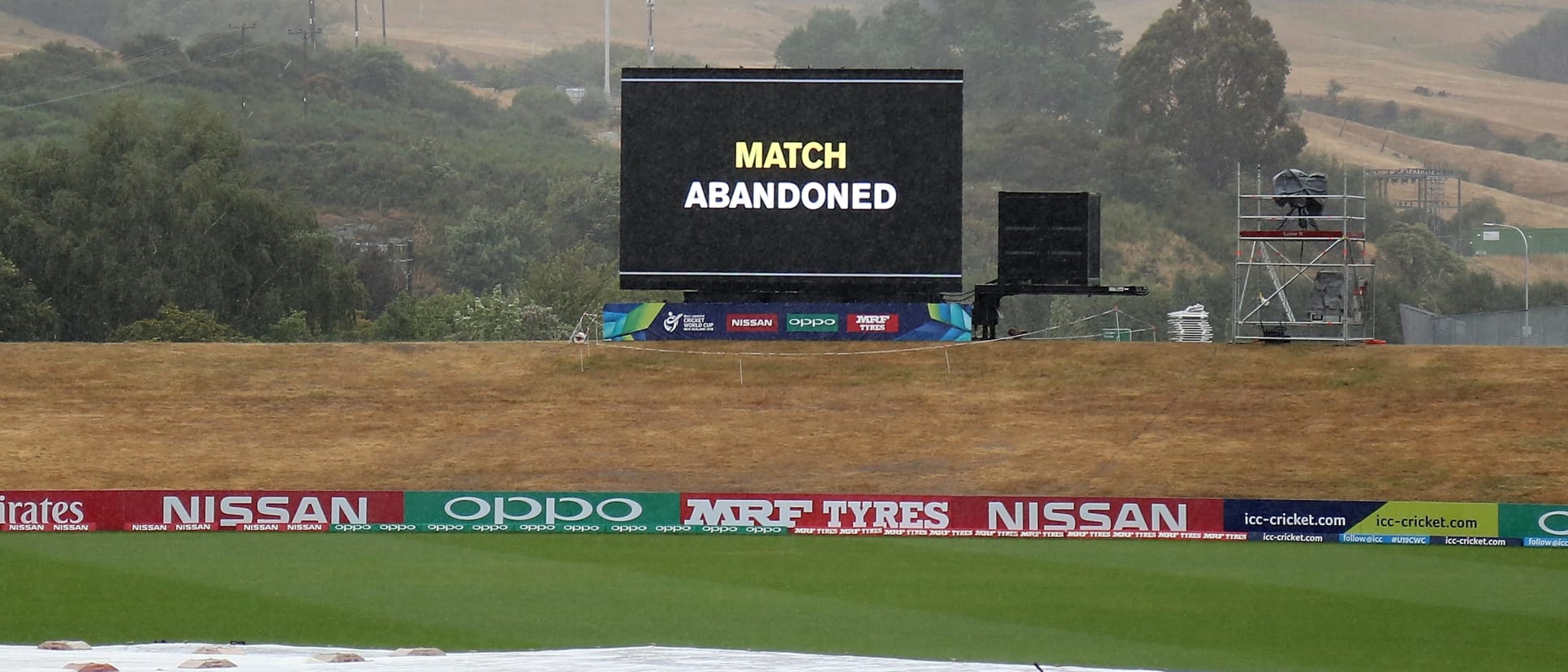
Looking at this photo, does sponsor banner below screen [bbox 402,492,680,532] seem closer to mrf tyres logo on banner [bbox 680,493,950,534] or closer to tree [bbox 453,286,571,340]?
mrf tyres logo on banner [bbox 680,493,950,534]

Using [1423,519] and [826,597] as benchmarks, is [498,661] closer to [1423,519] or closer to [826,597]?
[826,597]

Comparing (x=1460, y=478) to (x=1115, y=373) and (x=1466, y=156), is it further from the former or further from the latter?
(x=1466, y=156)

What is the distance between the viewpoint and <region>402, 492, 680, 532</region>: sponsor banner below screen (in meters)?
33.5

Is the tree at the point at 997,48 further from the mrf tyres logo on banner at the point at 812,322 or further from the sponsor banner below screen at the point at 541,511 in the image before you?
the sponsor banner below screen at the point at 541,511

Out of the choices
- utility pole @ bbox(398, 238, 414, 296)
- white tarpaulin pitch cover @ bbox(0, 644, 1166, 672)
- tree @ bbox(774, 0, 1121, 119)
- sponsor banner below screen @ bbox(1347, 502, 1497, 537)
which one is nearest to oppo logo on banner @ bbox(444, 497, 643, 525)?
sponsor banner below screen @ bbox(1347, 502, 1497, 537)

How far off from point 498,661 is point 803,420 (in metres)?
28.0

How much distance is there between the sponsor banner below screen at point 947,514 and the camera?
3278 cm

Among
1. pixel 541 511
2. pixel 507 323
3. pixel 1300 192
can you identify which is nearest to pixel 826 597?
pixel 541 511

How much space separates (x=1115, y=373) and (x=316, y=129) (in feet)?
350

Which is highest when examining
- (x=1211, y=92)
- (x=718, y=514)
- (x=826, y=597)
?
(x=1211, y=92)

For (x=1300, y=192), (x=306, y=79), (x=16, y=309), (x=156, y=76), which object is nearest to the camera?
(x=1300, y=192)

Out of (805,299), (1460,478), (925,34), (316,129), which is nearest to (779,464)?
(805,299)

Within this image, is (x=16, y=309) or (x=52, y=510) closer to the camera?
(x=52, y=510)

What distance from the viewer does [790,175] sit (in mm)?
42000
